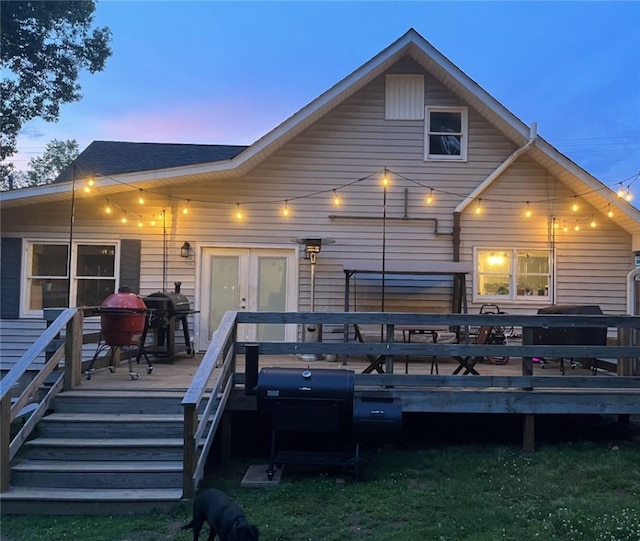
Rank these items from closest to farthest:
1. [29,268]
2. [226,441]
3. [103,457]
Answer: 1. [103,457]
2. [226,441]
3. [29,268]

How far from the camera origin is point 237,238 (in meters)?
8.06

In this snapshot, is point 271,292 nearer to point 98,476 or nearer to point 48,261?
point 48,261

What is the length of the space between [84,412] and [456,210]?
613 cm

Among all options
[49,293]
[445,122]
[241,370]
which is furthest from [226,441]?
[445,122]

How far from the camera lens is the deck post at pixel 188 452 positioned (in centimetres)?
389

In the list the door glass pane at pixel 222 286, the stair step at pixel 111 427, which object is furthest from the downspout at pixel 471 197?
the stair step at pixel 111 427

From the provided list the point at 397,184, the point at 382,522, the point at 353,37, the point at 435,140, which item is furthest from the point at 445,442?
the point at 353,37

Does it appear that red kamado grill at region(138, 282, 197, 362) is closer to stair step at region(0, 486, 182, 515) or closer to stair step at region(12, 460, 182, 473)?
stair step at region(12, 460, 182, 473)

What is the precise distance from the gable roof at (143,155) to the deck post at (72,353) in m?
4.49

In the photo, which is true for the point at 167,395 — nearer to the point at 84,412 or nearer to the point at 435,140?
the point at 84,412

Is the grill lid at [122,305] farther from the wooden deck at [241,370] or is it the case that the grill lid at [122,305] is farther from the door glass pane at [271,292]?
the door glass pane at [271,292]

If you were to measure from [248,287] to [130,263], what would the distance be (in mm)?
1914

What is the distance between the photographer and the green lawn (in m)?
3.44

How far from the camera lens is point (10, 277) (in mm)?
7734
